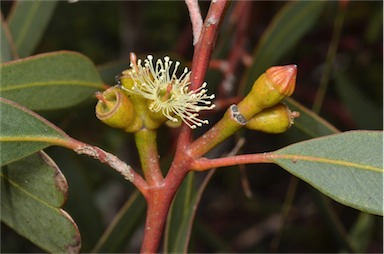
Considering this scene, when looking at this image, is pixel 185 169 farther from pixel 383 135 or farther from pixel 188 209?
pixel 188 209

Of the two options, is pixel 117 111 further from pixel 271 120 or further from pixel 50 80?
pixel 50 80

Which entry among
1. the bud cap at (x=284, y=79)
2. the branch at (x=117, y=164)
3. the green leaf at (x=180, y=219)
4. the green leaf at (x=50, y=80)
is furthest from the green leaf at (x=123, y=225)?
the bud cap at (x=284, y=79)

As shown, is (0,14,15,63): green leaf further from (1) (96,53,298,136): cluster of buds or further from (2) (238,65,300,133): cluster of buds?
(2) (238,65,300,133): cluster of buds

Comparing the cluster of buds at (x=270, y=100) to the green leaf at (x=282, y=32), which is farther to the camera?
the green leaf at (x=282, y=32)

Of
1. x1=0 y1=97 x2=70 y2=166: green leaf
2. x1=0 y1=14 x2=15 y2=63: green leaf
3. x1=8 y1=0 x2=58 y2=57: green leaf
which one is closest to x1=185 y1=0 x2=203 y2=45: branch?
x1=0 y1=97 x2=70 y2=166: green leaf

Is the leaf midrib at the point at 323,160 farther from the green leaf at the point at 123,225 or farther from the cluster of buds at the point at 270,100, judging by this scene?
the green leaf at the point at 123,225

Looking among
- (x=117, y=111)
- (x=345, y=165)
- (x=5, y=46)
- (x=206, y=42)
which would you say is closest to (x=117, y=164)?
(x=117, y=111)

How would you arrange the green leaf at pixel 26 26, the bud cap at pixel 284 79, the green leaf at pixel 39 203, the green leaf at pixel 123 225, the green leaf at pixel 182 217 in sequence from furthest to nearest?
the green leaf at pixel 26 26
the green leaf at pixel 123 225
the green leaf at pixel 182 217
the green leaf at pixel 39 203
the bud cap at pixel 284 79
